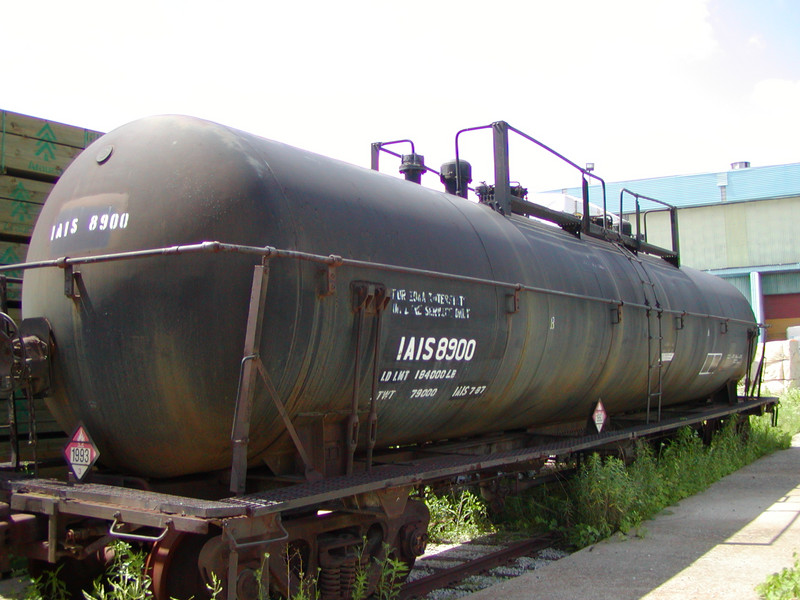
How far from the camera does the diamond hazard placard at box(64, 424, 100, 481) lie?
15.5ft

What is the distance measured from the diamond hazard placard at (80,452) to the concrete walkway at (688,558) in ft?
9.40

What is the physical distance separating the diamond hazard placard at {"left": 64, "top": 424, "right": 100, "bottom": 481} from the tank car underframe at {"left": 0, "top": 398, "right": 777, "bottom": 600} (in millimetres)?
128

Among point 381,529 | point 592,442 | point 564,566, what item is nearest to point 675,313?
point 592,442

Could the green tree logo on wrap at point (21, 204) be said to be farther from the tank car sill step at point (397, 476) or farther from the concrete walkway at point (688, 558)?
the concrete walkway at point (688, 558)

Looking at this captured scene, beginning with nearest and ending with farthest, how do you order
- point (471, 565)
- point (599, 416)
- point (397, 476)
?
point (397, 476) → point (471, 565) → point (599, 416)

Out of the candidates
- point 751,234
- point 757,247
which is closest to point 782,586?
point 757,247

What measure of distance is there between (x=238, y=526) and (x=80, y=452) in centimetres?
142

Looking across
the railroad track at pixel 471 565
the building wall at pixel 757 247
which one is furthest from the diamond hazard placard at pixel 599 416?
the building wall at pixel 757 247

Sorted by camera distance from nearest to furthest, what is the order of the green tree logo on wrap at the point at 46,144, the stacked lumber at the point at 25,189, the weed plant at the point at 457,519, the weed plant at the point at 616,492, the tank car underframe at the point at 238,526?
1. the tank car underframe at the point at 238,526
2. the stacked lumber at the point at 25,189
3. the green tree logo on wrap at the point at 46,144
4. the weed plant at the point at 616,492
5. the weed plant at the point at 457,519

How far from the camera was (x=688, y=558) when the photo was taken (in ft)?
22.0

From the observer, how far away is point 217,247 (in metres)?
4.09

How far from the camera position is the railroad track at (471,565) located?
20.0 ft

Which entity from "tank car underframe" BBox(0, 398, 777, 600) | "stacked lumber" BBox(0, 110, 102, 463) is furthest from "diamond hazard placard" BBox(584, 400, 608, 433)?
"stacked lumber" BBox(0, 110, 102, 463)

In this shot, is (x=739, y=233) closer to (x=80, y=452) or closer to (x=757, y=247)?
(x=757, y=247)
